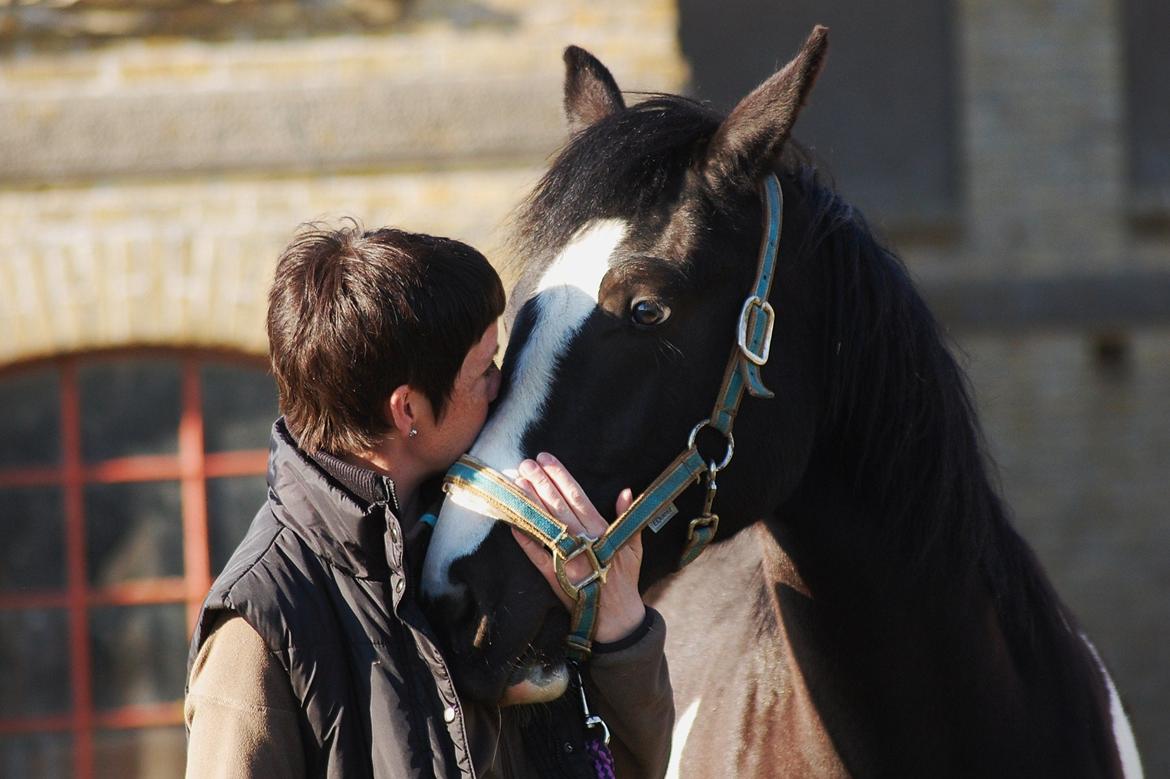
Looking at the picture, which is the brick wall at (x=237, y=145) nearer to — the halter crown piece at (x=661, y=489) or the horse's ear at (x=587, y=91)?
the horse's ear at (x=587, y=91)

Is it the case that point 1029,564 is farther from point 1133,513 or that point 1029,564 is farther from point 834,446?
point 1133,513

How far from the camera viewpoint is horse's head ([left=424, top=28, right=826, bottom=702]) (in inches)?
61.5

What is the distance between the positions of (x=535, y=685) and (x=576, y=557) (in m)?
0.17

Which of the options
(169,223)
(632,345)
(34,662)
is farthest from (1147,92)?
(34,662)

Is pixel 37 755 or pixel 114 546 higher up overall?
pixel 114 546

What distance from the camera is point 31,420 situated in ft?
15.2

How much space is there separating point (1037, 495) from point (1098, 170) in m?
1.75

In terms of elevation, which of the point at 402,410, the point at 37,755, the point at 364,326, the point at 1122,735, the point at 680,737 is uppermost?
the point at 364,326

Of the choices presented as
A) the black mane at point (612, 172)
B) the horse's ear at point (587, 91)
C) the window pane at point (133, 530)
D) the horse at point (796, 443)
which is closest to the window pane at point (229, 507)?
the window pane at point (133, 530)

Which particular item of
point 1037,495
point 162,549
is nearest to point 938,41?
point 1037,495

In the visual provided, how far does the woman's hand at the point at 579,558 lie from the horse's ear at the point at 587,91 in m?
0.80

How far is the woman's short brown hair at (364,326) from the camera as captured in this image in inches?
58.3

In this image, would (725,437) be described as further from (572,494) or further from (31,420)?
(31,420)

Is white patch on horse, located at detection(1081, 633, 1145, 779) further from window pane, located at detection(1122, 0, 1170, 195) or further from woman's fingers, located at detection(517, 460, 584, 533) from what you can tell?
window pane, located at detection(1122, 0, 1170, 195)
